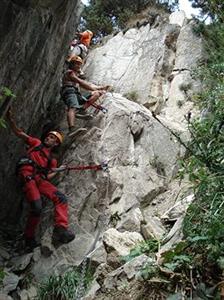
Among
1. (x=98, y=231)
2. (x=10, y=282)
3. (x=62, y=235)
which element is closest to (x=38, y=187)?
(x=62, y=235)

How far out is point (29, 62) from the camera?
8109 millimetres

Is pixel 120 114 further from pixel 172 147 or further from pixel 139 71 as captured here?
pixel 139 71

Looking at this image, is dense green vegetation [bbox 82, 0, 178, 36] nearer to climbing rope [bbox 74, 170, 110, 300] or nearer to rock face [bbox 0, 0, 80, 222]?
rock face [bbox 0, 0, 80, 222]

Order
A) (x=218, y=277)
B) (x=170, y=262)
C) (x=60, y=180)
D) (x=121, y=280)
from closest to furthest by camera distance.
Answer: (x=218, y=277) < (x=170, y=262) < (x=121, y=280) < (x=60, y=180)

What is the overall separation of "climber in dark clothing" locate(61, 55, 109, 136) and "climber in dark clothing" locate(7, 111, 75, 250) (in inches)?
60.8

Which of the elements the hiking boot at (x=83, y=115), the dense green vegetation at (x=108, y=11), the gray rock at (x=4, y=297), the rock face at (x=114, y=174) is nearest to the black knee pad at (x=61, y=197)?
the rock face at (x=114, y=174)

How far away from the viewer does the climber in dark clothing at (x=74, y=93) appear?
10852 mm

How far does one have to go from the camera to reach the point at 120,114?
423 inches

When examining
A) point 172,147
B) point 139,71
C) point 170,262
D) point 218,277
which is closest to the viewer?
point 218,277

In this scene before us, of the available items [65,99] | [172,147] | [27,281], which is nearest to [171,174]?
[172,147]

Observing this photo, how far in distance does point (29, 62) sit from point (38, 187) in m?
2.46

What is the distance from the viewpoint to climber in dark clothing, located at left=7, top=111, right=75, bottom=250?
8.69 m

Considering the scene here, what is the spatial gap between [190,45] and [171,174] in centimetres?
524

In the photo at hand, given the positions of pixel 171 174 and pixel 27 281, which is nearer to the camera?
pixel 27 281
